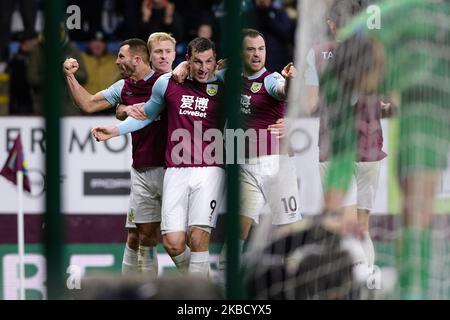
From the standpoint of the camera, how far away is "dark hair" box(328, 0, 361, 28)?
425 centimetres

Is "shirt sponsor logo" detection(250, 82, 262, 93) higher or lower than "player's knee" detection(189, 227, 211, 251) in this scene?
higher

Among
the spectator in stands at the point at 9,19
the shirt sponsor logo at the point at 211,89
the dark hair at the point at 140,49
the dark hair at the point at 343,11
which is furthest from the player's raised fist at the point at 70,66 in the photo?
the dark hair at the point at 343,11

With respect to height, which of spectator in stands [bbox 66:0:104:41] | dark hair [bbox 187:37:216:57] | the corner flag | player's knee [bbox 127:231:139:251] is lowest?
player's knee [bbox 127:231:139:251]

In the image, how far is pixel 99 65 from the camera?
→ 7.54m

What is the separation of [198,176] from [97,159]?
4.00 feet

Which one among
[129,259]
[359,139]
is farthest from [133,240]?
[359,139]

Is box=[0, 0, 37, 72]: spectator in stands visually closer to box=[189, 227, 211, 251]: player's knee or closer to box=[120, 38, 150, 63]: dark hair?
box=[120, 38, 150, 63]: dark hair

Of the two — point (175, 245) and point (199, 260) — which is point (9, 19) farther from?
point (199, 260)

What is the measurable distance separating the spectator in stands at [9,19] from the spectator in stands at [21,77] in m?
0.07

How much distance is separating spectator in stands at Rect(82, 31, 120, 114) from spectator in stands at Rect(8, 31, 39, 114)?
36cm

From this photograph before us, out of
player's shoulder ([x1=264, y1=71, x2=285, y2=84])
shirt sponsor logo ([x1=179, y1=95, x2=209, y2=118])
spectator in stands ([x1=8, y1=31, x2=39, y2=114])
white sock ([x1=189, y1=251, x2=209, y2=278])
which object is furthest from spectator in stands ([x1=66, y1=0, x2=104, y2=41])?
white sock ([x1=189, y1=251, x2=209, y2=278])

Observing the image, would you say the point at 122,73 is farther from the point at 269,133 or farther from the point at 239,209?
the point at 239,209

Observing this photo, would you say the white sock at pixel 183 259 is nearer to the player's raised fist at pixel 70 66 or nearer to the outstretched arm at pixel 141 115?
the outstretched arm at pixel 141 115

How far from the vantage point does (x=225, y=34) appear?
3346mm
